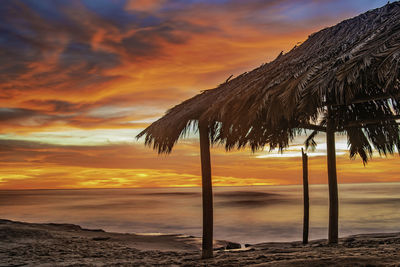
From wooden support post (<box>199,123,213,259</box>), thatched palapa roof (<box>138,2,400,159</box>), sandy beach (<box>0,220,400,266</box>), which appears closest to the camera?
thatched palapa roof (<box>138,2,400,159</box>)

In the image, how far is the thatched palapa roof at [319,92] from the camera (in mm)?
3996

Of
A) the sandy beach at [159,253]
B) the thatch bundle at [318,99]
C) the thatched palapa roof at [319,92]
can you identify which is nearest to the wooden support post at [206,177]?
the thatch bundle at [318,99]

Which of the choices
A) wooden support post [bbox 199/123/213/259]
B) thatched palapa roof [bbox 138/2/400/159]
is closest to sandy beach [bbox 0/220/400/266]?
wooden support post [bbox 199/123/213/259]

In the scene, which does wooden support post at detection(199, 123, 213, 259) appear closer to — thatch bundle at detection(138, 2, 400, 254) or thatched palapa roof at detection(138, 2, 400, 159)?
thatch bundle at detection(138, 2, 400, 254)

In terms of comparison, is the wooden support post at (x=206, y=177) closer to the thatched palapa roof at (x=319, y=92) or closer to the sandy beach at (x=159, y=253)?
the thatched palapa roof at (x=319, y=92)

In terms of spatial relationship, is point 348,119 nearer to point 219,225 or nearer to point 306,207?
point 306,207

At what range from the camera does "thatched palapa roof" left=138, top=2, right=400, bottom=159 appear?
4.00 m

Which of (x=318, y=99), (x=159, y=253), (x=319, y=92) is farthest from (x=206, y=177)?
(x=159, y=253)

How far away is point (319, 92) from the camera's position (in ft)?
13.4

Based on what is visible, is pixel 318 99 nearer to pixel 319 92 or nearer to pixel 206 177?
pixel 319 92

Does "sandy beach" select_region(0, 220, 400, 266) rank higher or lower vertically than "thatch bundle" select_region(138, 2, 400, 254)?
lower

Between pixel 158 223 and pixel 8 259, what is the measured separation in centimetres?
1416

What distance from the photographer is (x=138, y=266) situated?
6352mm

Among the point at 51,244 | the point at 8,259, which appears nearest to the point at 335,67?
the point at 8,259
